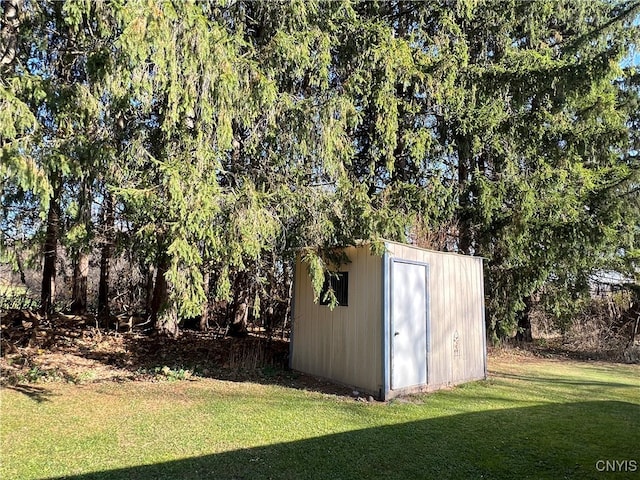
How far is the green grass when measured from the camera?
11.7ft

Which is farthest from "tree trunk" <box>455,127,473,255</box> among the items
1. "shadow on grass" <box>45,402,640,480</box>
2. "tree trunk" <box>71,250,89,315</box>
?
"tree trunk" <box>71,250,89,315</box>

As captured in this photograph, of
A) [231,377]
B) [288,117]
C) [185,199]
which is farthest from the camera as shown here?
[231,377]

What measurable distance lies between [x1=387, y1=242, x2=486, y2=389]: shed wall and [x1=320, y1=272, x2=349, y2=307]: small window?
0.94 m

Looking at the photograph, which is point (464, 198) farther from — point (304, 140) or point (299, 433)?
point (299, 433)

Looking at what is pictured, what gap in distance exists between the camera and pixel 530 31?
10.0 meters

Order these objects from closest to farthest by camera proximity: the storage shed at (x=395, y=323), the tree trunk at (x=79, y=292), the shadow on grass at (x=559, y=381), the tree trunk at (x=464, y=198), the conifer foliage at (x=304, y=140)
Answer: the conifer foliage at (x=304, y=140), the storage shed at (x=395, y=323), the shadow on grass at (x=559, y=381), the tree trunk at (x=464, y=198), the tree trunk at (x=79, y=292)

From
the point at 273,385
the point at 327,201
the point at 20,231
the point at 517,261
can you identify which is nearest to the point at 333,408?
the point at 273,385

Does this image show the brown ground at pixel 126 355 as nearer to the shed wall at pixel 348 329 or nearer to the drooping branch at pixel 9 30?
the shed wall at pixel 348 329

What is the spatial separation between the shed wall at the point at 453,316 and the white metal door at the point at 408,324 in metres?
0.14

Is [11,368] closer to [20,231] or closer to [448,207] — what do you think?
[20,231]

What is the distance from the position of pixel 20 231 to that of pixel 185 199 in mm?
2768

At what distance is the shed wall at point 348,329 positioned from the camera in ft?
20.1

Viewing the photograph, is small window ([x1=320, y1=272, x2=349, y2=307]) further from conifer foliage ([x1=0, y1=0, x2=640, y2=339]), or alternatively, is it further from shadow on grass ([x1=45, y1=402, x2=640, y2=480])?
shadow on grass ([x1=45, y1=402, x2=640, y2=480])

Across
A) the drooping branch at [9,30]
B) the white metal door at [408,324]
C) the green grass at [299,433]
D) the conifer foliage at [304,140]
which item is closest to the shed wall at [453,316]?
the white metal door at [408,324]
